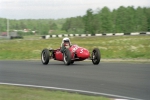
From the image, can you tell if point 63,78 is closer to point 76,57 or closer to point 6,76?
point 6,76

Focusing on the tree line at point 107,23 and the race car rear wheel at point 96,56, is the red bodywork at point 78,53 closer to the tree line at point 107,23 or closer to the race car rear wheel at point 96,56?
the race car rear wheel at point 96,56

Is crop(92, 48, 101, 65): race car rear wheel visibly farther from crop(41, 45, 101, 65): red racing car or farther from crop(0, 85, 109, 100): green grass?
crop(0, 85, 109, 100): green grass

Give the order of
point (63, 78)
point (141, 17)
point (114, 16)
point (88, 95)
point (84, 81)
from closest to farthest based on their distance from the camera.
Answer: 1. point (88, 95)
2. point (84, 81)
3. point (63, 78)
4. point (141, 17)
5. point (114, 16)

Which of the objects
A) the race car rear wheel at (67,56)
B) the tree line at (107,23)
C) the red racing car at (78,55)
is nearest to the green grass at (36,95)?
the race car rear wheel at (67,56)

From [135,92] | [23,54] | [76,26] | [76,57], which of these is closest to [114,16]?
[76,26]

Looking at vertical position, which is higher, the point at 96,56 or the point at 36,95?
the point at 96,56

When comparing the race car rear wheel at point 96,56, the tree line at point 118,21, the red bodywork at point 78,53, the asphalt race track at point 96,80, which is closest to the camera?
the asphalt race track at point 96,80

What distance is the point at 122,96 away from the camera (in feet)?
30.8

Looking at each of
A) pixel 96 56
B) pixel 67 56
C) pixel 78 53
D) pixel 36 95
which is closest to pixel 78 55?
pixel 78 53

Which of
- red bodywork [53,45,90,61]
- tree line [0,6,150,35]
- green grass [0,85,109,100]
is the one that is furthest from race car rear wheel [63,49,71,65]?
tree line [0,6,150,35]

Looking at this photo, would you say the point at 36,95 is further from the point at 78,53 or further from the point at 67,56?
the point at 78,53

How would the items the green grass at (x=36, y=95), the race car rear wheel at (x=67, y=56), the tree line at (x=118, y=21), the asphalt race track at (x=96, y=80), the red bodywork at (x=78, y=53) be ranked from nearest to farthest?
the green grass at (x=36, y=95) → the asphalt race track at (x=96, y=80) → the race car rear wheel at (x=67, y=56) → the red bodywork at (x=78, y=53) → the tree line at (x=118, y=21)

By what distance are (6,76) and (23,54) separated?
17595 mm

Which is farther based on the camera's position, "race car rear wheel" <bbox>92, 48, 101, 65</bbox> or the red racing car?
"race car rear wheel" <bbox>92, 48, 101, 65</bbox>
